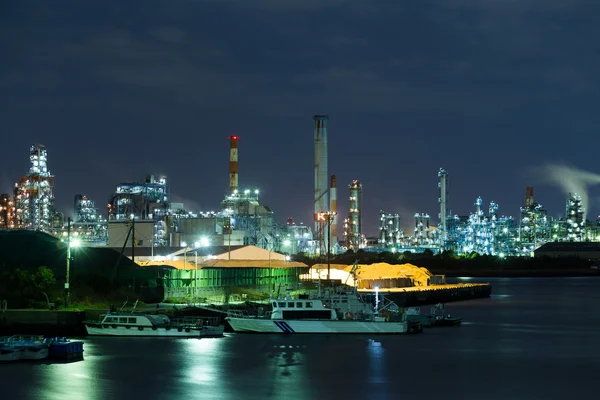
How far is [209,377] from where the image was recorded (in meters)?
39.1

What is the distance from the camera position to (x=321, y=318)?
2064 inches

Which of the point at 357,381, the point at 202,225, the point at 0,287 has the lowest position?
the point at 357,381

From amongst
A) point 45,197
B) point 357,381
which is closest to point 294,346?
point 357,381

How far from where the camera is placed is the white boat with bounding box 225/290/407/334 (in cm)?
5238

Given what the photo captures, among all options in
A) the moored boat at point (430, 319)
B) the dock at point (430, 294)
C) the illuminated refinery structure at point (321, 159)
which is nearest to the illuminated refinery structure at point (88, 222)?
the illuminated refinery structure at point (321, 159)

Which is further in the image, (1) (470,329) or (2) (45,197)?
(2) (45,197)

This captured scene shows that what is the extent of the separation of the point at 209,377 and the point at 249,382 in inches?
74.0

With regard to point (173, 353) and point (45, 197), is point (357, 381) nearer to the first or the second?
point (173, 353)

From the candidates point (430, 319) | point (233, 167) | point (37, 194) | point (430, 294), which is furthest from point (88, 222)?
point (430, 319)

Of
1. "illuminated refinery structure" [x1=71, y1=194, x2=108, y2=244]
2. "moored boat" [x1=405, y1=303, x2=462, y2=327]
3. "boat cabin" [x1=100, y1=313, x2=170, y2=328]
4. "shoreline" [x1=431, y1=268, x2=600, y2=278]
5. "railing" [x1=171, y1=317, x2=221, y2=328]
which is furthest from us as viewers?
"shoreline" [x1=431, y1=268, x2=600, y2=278]

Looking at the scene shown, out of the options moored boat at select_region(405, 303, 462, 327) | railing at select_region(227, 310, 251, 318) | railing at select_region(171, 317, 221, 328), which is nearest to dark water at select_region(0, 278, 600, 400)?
railing at select_region(171, 317, 221, 328)

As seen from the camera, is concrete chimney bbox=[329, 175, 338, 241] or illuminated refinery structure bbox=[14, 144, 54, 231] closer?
illuminated refinery structure bbox=[14, 144, 54, 231]

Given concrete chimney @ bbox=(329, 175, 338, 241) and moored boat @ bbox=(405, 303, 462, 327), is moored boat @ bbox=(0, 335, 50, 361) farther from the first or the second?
concrete chimney @ bbox=(329, 175, 338, 241)

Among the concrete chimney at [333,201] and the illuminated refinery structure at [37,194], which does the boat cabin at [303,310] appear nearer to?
the illuminated refinery structure at [37,194]
